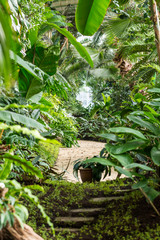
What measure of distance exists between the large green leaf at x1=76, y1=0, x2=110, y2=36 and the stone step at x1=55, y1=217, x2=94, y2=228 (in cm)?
213

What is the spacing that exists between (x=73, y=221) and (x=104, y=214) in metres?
0.30

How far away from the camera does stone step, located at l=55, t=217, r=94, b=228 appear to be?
2234mm

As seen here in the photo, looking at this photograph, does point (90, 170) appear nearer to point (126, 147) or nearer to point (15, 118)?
point (126, 147)

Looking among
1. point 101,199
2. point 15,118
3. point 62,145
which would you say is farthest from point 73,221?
point 15,118

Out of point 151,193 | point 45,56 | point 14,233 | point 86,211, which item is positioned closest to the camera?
point 14,233

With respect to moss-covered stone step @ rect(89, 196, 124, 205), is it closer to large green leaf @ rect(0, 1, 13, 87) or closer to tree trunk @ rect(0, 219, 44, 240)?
tree trunk @ rect(0, 219, 44, 240)

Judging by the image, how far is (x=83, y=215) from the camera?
2.32 meters

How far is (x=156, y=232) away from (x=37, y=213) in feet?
3.87

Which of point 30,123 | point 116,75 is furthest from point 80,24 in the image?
point 116,75

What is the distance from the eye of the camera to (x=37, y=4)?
132 inches

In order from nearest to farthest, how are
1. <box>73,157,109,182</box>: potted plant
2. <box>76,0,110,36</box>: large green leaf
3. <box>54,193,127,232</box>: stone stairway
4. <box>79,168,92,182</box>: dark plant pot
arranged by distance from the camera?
<box>54,193,127,232</box>: stone stairway → <box>76,0,110,36</box>: large green leaf → <box>73,157,109,182</box>: potted plant → <box>79,168,92,182</box>: dark plant pot

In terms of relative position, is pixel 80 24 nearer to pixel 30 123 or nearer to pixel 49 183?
pixel 30 123

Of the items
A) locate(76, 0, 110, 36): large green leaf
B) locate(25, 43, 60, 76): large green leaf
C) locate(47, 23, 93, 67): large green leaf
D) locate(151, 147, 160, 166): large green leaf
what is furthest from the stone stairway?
locate(76, 0, 110, 36): large green leaf

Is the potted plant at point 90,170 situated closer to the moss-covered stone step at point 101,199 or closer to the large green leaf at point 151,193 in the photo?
the moss-covered stone step at point 101,199
